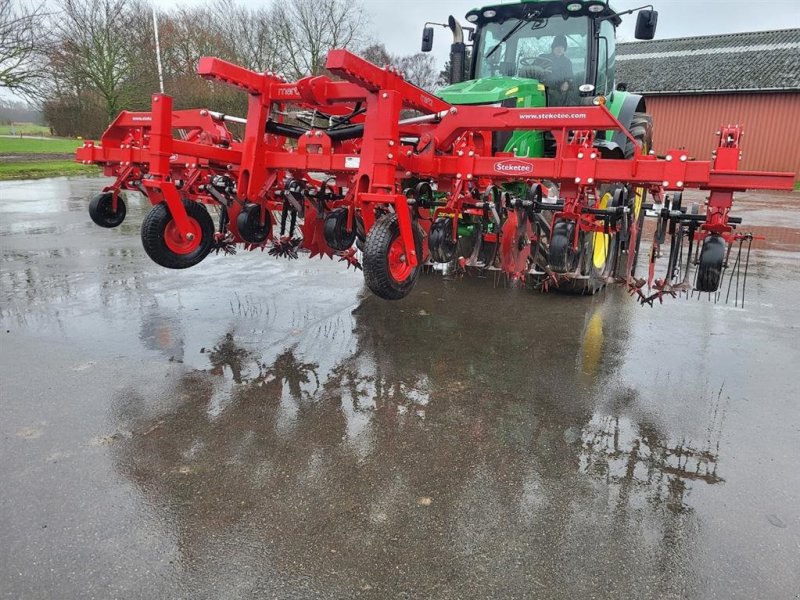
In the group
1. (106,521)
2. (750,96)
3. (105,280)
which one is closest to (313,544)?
(106,521)

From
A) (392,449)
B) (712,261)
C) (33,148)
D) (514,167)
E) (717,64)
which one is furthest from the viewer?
(33,148)

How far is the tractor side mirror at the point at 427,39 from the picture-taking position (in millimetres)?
7383

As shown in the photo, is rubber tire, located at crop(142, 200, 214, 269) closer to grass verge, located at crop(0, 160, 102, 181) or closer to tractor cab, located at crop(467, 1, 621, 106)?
tractor cab, located at crop(467, 1, 621, 106)

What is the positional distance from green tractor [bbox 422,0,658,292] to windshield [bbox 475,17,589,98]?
0.4 inches

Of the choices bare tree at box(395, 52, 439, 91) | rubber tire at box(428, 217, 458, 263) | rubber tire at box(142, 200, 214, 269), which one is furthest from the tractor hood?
bare tree at box(395, 52, 439, 91)

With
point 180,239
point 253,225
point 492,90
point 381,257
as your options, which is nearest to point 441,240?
point 381,257

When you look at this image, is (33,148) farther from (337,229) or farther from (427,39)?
(337,229)

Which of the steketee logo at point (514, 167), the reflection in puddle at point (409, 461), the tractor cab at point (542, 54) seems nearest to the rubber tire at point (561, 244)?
the steketee logo at point (514, 167)

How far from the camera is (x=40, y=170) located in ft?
65.9

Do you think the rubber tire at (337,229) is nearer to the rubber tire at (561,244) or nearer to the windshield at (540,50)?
the rubber tire at (561,244)

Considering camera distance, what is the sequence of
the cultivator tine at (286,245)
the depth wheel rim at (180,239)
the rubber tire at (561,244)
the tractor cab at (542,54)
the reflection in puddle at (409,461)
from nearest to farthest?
the reflection in puddle at (409,461) < the rubber tire at (561,244) < the depth wheel rim at (180,239) < the cultivator tine at (286,245) < the tractor cab at (542,54)

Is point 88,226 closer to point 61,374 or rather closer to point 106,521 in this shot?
point 61,374

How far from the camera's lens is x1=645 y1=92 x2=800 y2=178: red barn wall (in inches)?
950

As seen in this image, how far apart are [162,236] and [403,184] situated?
6.57 ft
